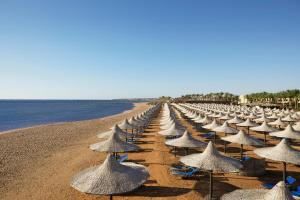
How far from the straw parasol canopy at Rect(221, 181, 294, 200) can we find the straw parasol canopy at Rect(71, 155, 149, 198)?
3.02 metres

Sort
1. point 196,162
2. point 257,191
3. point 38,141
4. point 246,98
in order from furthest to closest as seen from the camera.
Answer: point 246,98 < point 38,141 < point 196,162 < point 257,191

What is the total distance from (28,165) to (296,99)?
190 feet

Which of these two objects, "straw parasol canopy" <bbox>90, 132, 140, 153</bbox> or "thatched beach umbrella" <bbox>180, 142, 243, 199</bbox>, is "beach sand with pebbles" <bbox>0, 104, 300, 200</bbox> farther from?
"straw parasol canopy" <bbox>90, 132, 140, 153</bbox>

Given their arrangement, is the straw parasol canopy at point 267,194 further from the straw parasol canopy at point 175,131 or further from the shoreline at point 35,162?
the straw parasol canopy at point 175,131

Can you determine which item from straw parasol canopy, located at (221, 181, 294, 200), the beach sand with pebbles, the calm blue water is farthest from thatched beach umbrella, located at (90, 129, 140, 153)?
the calm blue water

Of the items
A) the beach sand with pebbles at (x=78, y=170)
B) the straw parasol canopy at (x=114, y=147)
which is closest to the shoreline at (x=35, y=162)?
the beach sand with pebbles at (x=78, y=170)

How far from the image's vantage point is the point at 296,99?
181ft

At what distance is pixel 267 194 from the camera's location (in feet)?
18.7

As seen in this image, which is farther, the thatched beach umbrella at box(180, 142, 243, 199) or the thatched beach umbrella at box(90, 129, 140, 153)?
the thatched beach umbrella at box(90, 129, 140, 153)

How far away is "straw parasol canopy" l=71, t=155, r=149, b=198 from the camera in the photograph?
24.1 feet

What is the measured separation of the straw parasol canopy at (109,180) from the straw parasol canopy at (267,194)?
3.02 m

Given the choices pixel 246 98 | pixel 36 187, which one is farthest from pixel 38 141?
pixel 246 98

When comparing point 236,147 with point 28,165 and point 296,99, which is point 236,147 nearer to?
point 28,165

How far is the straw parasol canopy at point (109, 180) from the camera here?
7.33m
